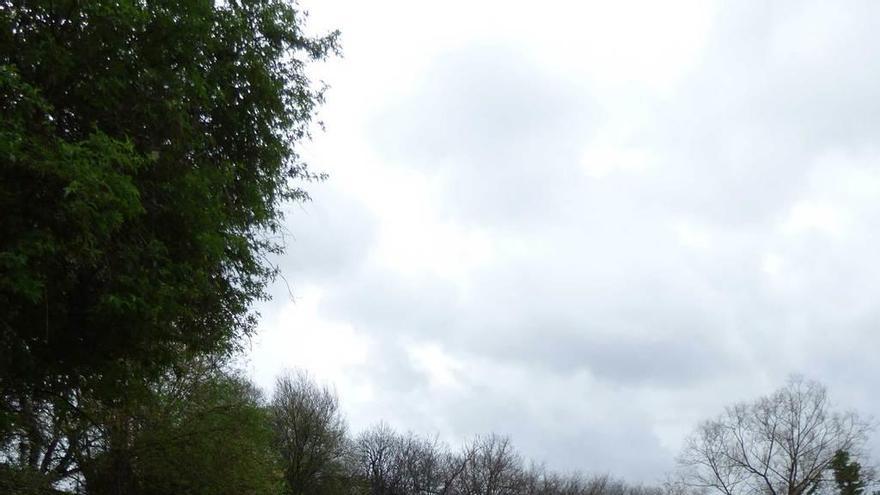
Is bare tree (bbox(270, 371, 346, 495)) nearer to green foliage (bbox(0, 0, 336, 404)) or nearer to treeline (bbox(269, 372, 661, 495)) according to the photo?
treeline (bbox(269, 372, 661, 495))

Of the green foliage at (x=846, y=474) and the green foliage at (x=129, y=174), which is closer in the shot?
the green foliage at (x=129, y=174)

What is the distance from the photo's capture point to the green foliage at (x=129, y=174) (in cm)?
766

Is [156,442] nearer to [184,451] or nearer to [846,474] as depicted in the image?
[184,451]

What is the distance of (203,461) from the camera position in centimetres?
2386

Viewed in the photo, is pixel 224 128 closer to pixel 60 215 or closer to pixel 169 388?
pixel 60 215

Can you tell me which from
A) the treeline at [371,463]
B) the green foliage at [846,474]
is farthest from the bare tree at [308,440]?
the green foliage at [846,474]

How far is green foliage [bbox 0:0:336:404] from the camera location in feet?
25.1

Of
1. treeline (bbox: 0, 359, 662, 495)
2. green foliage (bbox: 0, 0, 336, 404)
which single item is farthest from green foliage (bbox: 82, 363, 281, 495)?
green foliage (bbox: 0, 0, 336, 404)

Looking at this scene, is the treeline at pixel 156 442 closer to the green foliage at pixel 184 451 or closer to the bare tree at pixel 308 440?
the green foliage at pixel 184 451

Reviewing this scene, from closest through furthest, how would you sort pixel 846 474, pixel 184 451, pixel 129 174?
pixel 129 174, pixel 184 451, pixel 846 474

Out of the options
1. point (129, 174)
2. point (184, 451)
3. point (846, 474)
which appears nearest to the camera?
point (129, 174)

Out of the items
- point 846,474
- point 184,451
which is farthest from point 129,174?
point 846,474

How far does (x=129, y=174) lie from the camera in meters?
8.60

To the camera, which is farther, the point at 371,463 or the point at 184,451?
the point at 371,463
